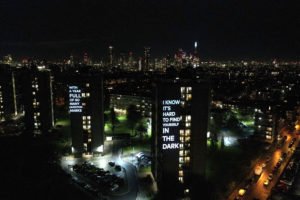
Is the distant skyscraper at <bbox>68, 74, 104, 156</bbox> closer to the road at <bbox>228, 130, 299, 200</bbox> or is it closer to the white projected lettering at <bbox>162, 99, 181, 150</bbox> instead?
the white projected lettering at <bbox>162, 99, 181, 150</bbox>

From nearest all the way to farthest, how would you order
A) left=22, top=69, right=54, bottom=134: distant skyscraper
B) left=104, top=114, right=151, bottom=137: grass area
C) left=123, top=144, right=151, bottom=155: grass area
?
left=123, top=144, right=151, bottom=155: grass area
left=22, top=69, right=54, bottom=134: distant skyscraper
left=104, top=114, right=151, bottom=137: grass area

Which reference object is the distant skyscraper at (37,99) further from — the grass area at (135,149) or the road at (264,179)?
the road at (264,179)

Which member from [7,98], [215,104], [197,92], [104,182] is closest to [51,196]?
[104,182]

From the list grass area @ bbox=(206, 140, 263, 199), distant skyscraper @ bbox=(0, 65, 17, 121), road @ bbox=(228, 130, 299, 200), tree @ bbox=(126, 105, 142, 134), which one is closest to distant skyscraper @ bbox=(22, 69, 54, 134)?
distant skyscraper @ bbox=(0, 65, 17, 121)

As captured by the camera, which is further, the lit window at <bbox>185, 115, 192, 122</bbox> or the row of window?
the lit window at <bbox>185, 115, 192, 122</bbox>

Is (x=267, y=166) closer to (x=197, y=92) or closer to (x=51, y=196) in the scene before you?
(x=197, y=92)

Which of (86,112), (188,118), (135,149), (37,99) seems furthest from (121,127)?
(188,118)

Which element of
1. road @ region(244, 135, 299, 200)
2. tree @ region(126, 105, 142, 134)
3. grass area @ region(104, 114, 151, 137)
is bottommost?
road @ region(244, 135, 299, 200)

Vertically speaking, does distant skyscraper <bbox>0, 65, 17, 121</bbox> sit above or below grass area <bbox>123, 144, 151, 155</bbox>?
above

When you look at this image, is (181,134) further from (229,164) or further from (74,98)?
(74,98)
